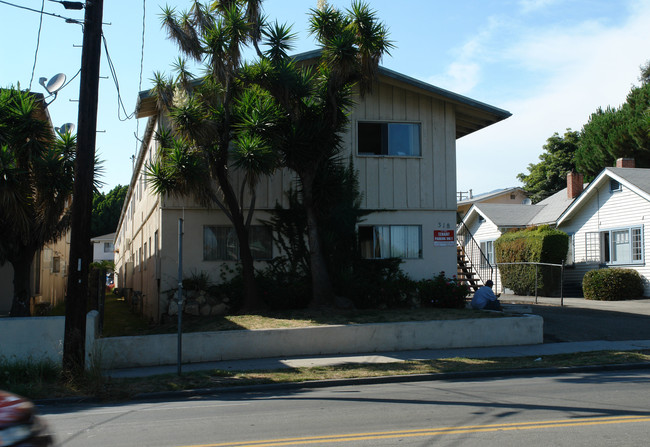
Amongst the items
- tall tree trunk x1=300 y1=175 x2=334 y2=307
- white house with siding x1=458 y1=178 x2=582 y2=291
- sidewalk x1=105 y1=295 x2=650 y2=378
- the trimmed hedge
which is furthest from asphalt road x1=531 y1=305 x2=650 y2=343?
white house with siding x1=458 y1=178 x2=582 y2=291

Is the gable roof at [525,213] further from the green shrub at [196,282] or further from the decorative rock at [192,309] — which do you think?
the decorative rock at [192,309]

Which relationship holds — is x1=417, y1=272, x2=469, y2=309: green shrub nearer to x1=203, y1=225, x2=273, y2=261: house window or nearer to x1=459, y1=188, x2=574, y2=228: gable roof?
x1=203, y1=225, x2=273, y2=261: house window

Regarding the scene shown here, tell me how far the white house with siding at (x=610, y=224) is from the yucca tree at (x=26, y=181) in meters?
21.3

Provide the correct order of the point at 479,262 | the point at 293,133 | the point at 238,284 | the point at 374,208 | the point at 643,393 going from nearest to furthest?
the point at 643,393 < the point at 293,133 < the point at 238,284 < the point at 374,208 < the point at 479,262

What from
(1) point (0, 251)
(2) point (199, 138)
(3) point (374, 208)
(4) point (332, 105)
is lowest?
(1) point (0, 251)

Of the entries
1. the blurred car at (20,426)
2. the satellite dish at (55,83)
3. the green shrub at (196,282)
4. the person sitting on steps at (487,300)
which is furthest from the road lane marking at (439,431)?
the satellite dish at (55,83)

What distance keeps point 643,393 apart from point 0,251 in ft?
43.8

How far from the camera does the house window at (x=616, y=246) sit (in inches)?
995

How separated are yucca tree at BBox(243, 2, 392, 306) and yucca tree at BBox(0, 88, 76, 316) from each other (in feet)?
15.8

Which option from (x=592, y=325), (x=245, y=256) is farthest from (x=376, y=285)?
(x=592, y=325)

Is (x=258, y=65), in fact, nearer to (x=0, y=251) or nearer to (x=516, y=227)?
(x=0, y=251)

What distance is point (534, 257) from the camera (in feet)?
86.8

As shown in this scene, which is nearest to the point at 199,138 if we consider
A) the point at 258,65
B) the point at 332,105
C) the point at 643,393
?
the point at 258,65

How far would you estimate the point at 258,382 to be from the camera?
1030 centimetres
